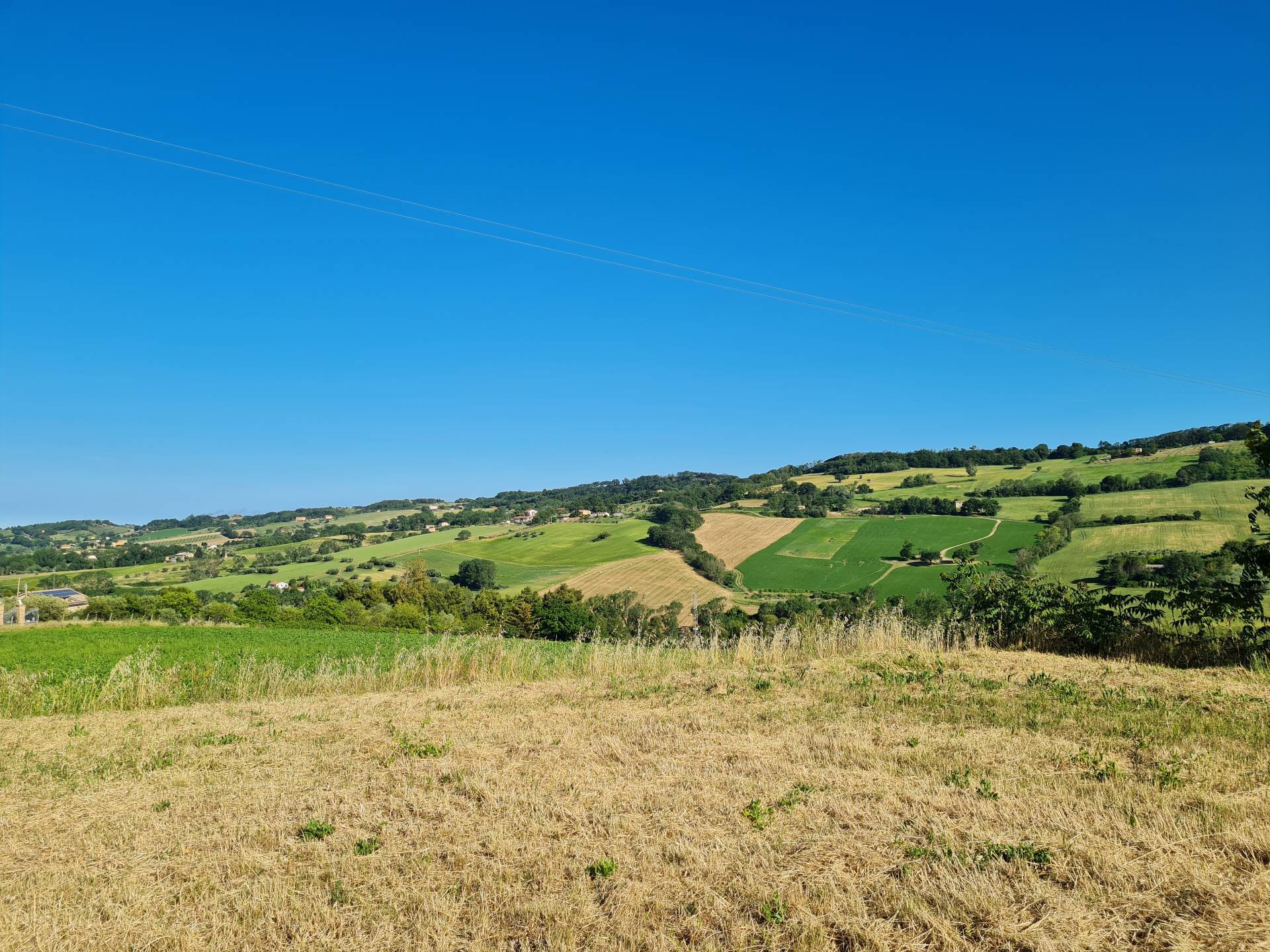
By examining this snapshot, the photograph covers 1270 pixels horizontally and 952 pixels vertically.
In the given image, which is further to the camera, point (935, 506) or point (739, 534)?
point (739, 534)

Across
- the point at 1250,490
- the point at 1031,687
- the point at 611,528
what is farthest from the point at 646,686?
the point at 611,528

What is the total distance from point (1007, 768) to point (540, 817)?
13.9 feet

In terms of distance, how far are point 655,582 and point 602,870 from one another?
50793 millimetres

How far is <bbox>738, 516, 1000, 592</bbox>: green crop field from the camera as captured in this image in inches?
1860

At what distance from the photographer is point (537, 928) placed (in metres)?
3.98

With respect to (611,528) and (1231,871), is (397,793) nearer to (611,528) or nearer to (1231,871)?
(1231,871)

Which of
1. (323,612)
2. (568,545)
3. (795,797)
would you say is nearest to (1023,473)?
(568,545)

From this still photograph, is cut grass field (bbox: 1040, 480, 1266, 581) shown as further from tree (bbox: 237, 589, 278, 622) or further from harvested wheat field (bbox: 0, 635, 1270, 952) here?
tree (bbox: 237, 589, 278, 622)

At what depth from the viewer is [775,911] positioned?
13.1 ft

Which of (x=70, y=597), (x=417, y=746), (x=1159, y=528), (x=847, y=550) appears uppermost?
(x=1159, y=528)

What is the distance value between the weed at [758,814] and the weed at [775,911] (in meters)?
1.11

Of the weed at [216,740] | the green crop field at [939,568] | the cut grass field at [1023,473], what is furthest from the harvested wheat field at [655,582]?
the weed at [216,740]

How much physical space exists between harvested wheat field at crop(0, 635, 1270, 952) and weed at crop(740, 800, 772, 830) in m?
0.04

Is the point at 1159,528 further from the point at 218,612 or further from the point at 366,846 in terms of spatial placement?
the point at 218,612
